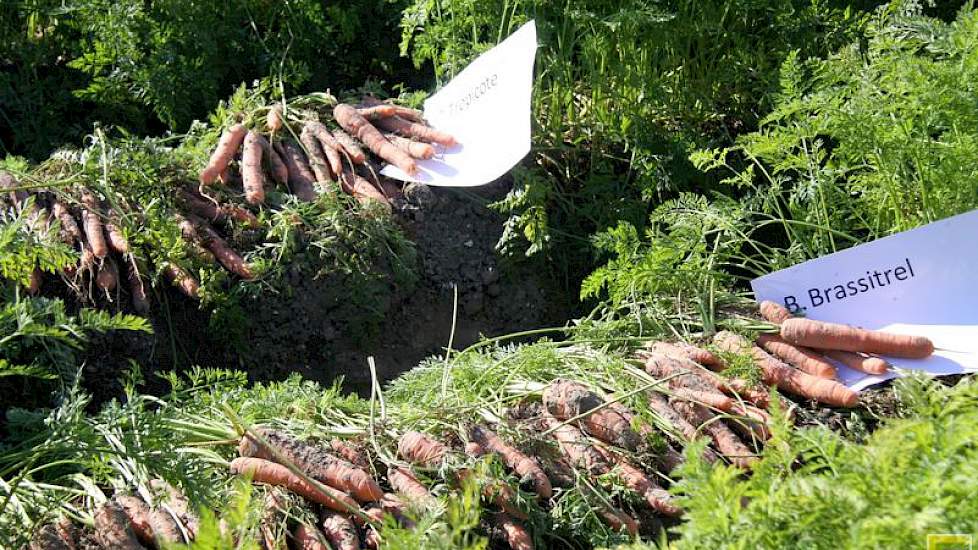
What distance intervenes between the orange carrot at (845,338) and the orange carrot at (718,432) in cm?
38

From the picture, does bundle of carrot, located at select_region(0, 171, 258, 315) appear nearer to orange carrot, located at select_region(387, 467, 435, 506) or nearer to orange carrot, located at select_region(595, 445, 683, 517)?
orange carrot, located at select_region(387, 467, 435, 506)

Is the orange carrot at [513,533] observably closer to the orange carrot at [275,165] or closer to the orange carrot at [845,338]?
the orange carrot at [845,338]

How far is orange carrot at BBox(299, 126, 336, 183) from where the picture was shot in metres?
3.52

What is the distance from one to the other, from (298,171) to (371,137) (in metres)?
0.28

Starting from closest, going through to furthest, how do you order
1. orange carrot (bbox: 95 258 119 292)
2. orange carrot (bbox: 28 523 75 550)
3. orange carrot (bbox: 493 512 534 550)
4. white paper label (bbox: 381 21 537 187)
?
orange carrot (bbox: 28 523 75 550) → orange carrot (bbox: 493 512 534 550) → orange carrot (bbox: 95 258 119 292) → white paper label (bbox: 381 21 537 187)

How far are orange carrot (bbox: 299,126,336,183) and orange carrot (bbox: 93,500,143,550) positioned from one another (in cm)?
165

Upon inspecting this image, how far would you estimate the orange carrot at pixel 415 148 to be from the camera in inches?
140

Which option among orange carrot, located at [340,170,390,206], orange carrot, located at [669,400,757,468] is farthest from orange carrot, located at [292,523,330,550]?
orange carrot, located at [340,170,390,206]

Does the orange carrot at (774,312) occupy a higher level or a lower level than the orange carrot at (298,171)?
lower

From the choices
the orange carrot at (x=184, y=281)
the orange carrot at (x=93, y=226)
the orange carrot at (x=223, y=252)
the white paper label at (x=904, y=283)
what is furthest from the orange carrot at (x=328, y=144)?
the white paper label at (x=904, y=283)

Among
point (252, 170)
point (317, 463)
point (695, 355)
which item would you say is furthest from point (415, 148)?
point (317, 463)

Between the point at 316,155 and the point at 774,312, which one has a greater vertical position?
the point at 316,155

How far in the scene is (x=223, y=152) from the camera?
3449 millimetres

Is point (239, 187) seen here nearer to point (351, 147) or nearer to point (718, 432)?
point (351, 147)
